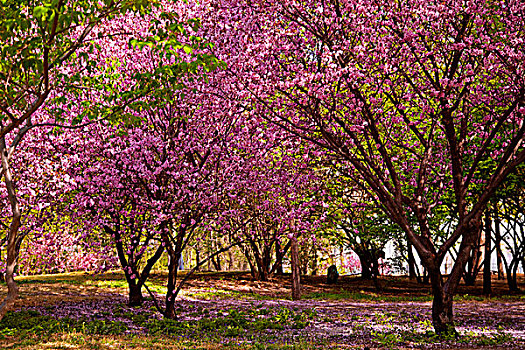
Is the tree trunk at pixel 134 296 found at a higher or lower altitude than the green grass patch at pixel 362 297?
higher

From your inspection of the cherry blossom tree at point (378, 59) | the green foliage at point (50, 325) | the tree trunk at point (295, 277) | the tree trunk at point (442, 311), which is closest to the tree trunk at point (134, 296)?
the green foliage at point (50, 325)

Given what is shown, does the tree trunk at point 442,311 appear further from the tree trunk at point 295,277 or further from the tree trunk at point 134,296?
the tree trunk at point 295,277

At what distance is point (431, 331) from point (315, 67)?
7.06 meters

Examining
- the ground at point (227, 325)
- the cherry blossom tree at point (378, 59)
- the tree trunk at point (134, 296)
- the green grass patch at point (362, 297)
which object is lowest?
the green grass patch at point (362, 297)

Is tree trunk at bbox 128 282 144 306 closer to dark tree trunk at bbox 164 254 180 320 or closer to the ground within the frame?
the ground

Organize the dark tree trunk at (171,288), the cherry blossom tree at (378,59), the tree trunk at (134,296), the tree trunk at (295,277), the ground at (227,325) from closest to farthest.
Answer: the ground at (227,325) → the cherry blossom tree at (378,59) → the dark tree trunk at (171,288) → the tree trunk at (134,296) → the tree trunk at (295,277)

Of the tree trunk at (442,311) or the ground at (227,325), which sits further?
the tree trunk at (442,311)

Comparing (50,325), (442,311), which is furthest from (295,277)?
(50,325)

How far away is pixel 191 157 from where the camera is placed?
42.5 feet

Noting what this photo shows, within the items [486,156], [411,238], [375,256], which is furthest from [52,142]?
[375,256]

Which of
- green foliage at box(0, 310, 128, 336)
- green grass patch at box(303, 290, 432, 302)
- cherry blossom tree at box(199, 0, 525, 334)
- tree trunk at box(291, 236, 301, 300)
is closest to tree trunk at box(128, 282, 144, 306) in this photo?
green foliage at box(0, 310, 128, 336)

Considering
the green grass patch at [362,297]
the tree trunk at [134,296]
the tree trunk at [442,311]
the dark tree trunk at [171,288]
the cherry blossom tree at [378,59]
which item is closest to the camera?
the cherry blossom tree at [378,59]

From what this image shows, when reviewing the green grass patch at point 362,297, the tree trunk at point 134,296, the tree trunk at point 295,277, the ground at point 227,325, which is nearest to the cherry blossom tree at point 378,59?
the ground at point 227,325

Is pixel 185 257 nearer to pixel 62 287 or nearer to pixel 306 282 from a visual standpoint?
pixel 306 282
